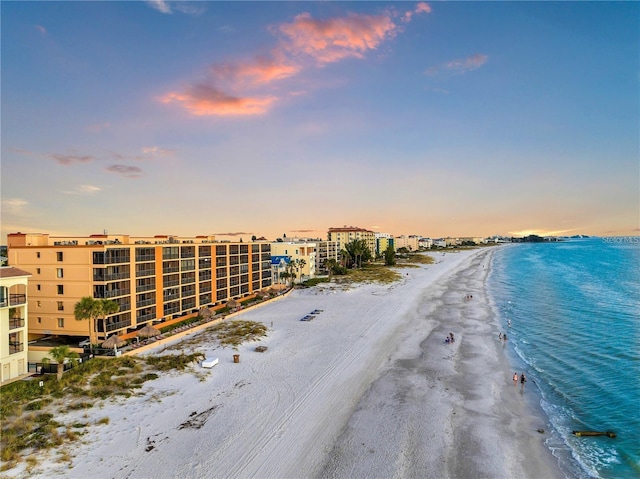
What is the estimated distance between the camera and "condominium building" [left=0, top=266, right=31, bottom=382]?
29.1 m

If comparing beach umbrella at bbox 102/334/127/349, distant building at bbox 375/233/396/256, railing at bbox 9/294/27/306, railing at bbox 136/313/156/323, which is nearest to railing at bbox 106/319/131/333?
railing at bbox 136/313/156/323

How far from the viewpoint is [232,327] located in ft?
150

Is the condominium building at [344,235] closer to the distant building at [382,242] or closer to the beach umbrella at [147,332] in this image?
the distant building at [382,242]

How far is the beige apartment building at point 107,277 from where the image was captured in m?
38.1

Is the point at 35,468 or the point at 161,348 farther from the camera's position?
the point at 161,348

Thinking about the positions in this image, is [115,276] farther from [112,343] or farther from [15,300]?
[15,300]

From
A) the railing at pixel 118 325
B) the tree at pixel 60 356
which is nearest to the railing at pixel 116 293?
the railing at pixel 118 325

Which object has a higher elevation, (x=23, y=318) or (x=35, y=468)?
(x=23, y=318)

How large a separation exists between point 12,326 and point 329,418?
2724 centimetres

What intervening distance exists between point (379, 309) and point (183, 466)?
4142cm

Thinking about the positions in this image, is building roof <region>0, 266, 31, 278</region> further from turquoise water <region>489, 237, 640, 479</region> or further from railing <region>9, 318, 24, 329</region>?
turquoise water <region>489, 237, 640, 479</region>

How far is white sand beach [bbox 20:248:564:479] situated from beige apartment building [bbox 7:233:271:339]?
411 inches

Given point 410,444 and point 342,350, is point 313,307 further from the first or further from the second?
point 410,444

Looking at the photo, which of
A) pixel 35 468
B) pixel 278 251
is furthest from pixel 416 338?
pixel 278 251
